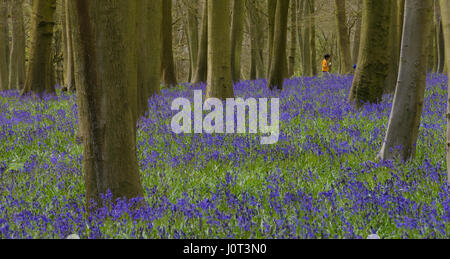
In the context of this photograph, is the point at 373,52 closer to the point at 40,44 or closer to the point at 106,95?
the point at 106,95

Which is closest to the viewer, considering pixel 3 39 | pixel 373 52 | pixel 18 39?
pixel 373 52

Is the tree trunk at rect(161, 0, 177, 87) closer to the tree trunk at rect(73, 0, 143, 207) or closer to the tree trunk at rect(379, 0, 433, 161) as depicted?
the tree trunk at rect(379, 0, 433, 161)

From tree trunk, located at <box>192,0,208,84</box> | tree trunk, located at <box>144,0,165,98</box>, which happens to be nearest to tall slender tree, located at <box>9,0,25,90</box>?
tree trunk, located at <box>192,0,208,84</box>

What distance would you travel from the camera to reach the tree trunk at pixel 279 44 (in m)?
12.9

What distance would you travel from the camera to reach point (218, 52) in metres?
10.5

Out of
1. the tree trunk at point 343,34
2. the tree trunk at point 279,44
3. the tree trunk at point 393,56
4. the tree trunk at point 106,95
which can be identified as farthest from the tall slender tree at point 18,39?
the tree trunk at point 106,95

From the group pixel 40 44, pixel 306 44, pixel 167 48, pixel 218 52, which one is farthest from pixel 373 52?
pixel 306 44

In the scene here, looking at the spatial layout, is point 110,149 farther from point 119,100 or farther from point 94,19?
point 94,19

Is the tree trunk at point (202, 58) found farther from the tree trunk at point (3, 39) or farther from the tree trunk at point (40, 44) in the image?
the tree trunk at point (3, 39)

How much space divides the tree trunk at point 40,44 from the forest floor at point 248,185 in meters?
4.28

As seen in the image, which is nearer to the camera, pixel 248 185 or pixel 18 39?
pixel 248 185

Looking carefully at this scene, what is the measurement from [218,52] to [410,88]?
564 centimetres

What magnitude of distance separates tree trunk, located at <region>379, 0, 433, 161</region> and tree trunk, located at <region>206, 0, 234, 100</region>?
540 centimetres

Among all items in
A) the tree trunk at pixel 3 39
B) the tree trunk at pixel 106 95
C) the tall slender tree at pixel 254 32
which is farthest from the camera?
the tall slender tree at pixel 254 32
